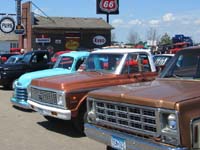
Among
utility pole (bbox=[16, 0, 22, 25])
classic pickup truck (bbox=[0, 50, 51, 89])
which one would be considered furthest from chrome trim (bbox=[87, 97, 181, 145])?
utility pole (bbox=[16, 0, 22, 25])

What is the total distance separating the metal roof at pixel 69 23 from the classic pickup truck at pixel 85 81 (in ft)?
135

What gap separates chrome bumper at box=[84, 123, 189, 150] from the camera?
520 centimetres

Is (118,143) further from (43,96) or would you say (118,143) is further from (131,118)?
(43,96)

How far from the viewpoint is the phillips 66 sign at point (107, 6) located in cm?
2966

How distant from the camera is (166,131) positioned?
5070 millimetres

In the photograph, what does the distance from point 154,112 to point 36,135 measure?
4.60 metres

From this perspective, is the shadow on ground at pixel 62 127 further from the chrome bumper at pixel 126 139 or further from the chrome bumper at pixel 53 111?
the chrome bumper at pixel 126 139

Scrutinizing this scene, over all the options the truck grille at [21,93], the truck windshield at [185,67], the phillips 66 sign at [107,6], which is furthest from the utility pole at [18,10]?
the truck windshield at [185,67]

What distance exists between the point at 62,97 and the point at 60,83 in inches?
14.1

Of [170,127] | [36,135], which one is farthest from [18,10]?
[170,127]

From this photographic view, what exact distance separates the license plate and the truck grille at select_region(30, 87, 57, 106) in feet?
11.1

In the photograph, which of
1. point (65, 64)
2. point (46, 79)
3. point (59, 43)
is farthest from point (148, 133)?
point (59, 43)

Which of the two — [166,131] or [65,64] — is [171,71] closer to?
[166,131]

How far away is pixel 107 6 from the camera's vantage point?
30188 mm
